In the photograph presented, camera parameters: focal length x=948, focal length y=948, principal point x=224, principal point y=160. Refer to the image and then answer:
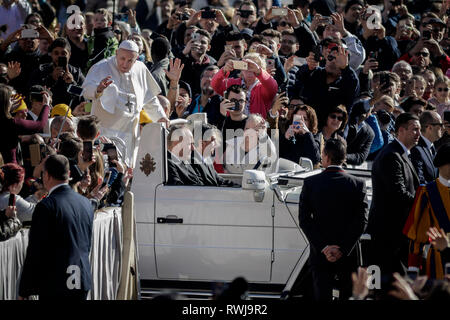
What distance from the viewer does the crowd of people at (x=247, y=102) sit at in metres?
8.03

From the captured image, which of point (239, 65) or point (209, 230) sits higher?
point (239, 65)

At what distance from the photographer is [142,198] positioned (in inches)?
346

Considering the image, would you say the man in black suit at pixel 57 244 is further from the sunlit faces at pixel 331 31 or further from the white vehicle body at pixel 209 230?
the sunlit faces at pixel 331 31

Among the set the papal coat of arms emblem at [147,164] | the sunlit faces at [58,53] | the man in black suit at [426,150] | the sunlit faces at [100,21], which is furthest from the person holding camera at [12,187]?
the sunlit faces at [100,21]

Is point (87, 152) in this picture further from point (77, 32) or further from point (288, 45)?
point (288, 45)

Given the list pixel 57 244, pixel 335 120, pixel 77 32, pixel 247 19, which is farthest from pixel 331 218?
pixel 247 19

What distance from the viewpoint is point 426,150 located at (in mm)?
9289

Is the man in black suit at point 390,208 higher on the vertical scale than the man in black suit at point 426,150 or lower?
lower

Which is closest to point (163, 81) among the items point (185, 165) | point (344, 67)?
point (344, 67)

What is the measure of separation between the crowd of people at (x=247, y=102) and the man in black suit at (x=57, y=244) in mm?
115

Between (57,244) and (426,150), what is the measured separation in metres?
4.10
